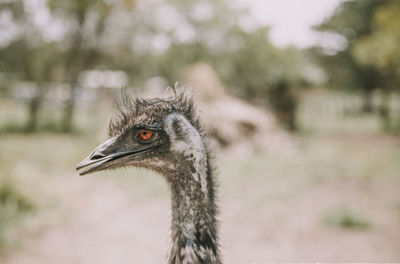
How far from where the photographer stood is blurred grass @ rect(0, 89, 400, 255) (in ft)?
20.5

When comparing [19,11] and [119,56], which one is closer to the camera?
[19,11]

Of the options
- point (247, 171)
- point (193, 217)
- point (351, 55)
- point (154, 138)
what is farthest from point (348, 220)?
point (351, 55)

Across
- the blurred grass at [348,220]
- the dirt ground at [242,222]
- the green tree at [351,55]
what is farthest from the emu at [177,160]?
the green tree at [351,55]

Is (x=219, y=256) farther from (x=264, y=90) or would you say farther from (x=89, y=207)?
(x=264, y=90)

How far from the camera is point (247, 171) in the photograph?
28.7 feet

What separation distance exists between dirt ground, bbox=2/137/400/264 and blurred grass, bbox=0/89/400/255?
6 cm

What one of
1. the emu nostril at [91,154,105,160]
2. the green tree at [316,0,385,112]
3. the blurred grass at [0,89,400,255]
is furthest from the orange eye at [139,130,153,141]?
the green tree at [316,0,385,112]

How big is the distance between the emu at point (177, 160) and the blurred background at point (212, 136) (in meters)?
0.30

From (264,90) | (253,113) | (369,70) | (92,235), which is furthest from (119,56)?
(369,70)

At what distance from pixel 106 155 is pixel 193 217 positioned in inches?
21.8

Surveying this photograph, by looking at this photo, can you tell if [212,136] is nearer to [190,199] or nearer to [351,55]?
[190,199]

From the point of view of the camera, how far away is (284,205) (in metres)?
6.45

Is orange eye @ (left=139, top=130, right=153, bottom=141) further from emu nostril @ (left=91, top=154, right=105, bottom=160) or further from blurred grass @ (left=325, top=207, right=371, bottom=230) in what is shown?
blurred grass @ (left=325, top=207, right=371, bottom=230)

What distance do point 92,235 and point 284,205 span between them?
3.19 meters
